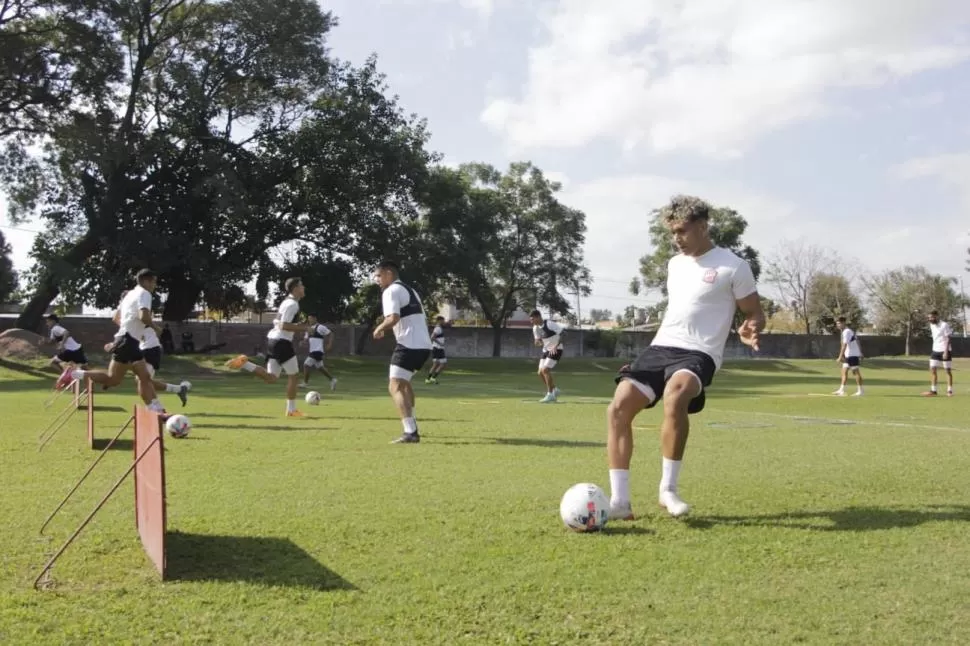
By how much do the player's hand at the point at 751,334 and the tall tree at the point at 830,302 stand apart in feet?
240

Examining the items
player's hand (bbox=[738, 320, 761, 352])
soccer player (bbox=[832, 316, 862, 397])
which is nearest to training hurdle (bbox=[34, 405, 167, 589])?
player's hand (bbox=[738, 320, 761, 352])

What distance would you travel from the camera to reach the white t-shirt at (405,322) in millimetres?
9852

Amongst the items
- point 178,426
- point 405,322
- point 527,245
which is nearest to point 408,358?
point 405,322

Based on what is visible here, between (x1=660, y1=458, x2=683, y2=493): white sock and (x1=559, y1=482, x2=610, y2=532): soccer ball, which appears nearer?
(x1=559, y1=482, x2=610, y2=532): soccer ball

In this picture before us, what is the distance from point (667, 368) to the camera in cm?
561

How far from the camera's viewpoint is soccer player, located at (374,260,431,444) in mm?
9742

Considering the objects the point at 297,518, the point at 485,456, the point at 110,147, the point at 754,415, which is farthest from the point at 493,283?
the point at 297,518

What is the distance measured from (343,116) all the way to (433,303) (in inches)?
531

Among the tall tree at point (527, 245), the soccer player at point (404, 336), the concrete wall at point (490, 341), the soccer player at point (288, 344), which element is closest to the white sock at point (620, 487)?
the soccer player at point (404, 336)

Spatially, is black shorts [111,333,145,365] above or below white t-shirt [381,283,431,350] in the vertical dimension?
below

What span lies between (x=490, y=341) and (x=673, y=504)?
4991 cm

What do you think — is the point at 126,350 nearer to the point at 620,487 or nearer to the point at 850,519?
the point at 620,487

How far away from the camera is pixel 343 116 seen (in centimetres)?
3603

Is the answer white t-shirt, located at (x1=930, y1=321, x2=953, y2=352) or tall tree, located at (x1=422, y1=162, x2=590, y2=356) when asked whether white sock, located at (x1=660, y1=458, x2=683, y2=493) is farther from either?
tall tree, located at (x1=422, y1=162, x2=590, y2=356)
